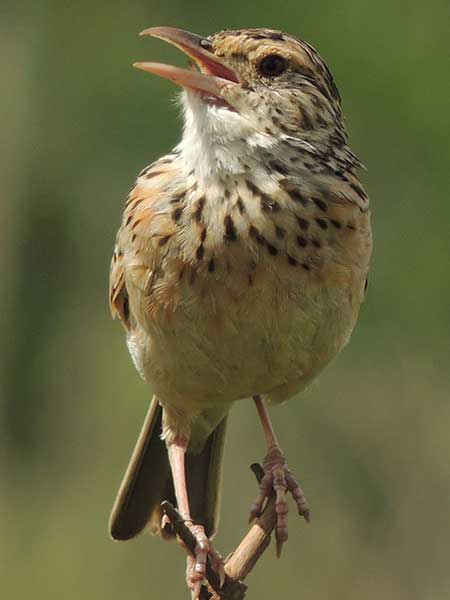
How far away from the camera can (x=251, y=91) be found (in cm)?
572

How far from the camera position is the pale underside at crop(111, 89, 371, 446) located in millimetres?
5691

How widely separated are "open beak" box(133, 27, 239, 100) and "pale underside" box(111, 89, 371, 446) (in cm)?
8

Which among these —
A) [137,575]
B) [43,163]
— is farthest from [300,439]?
[43,163]

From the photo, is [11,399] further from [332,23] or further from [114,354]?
[332,23]

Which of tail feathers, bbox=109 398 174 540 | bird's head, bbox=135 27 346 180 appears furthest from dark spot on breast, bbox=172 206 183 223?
tail feathers, bbox=109 398 174 540

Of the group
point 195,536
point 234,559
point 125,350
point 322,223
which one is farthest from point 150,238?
point 125,350

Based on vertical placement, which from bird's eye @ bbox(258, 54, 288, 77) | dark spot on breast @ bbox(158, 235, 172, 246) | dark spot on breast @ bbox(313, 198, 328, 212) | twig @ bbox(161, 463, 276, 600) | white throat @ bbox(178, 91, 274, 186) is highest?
bird's eye @ bbox(258, 54, 288, 77)

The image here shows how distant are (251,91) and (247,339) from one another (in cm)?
92

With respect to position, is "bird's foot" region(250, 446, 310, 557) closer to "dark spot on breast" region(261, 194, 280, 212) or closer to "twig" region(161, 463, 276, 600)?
"twig" region(161, 463, 276, 600)

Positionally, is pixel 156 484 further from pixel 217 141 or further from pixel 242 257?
pixel 217 141

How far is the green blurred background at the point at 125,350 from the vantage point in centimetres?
863

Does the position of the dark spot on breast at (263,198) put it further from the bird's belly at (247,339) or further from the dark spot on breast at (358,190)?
the dark spot on breast at (358,190)

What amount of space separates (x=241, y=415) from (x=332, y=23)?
2.32 metres

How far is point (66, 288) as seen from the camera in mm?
9867
